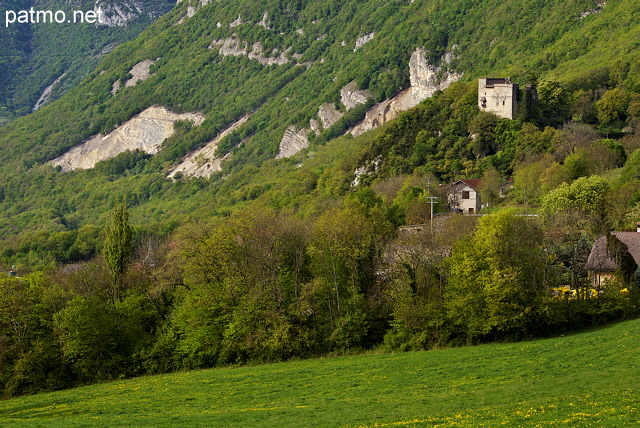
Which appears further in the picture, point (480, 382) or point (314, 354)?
point (314, 354)

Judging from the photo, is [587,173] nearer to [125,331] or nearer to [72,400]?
[125,331]

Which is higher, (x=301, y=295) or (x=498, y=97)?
(x=498, y=97)

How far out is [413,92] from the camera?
188500mm

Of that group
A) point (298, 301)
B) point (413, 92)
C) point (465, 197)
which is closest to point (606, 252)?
point (298, 301)

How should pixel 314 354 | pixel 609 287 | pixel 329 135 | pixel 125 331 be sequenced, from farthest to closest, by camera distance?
pixel 329 135
pixel 125 331
pixel 314 354
pixel 609 287

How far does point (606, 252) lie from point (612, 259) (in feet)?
1.97

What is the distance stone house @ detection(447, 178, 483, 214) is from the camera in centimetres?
9150

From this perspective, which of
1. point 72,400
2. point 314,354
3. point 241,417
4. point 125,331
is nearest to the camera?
point 241,417

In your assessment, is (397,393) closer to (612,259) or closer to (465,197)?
(612,259)

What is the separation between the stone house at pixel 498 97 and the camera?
104 m

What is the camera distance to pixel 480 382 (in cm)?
3625

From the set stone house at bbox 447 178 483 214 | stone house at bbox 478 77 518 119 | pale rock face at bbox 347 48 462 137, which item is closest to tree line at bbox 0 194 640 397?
stone house at bbox 447 178 483 214

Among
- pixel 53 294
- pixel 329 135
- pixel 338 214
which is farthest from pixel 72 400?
pixel 329 135

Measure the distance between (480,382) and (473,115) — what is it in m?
76.5
